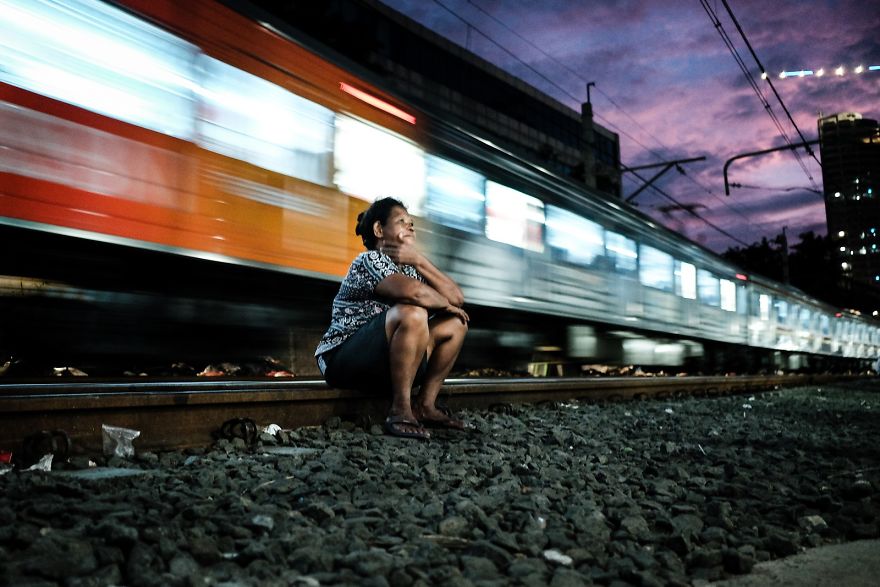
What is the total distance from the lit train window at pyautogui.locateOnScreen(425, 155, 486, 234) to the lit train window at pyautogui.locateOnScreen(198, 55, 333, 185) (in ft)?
4.24

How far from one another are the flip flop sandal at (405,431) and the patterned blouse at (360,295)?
1.86ft

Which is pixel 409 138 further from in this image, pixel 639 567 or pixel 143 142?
pixel 639 567

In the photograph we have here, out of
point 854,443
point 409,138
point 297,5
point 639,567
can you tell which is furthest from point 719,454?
point 297,5

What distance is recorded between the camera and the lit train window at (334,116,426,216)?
5.62 m

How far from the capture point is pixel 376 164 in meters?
5.97

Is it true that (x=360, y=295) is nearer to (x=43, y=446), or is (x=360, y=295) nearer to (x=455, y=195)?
(x=43, y=446)

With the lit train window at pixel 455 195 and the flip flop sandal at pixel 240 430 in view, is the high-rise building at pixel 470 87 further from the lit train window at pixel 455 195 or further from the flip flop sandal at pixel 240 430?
the flip flop sandal at pixel 240 430

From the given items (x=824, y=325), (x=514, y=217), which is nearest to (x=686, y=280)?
(x=514, y=217)

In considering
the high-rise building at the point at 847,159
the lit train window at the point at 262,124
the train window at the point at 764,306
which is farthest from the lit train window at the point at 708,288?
the lit train window at the point at 262,124

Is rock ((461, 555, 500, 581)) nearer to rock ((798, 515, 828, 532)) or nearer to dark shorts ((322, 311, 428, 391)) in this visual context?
rock ((798, 515, 828, 532))

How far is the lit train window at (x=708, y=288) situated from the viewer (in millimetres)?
12844

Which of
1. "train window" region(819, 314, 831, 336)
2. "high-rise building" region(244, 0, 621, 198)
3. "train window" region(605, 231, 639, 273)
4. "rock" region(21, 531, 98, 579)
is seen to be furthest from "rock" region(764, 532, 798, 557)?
"high-rise building" region(244, 0, 621, 198)

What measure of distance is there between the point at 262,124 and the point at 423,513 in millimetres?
3689

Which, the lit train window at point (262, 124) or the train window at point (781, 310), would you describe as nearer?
the lit train window at point (262, 124)
